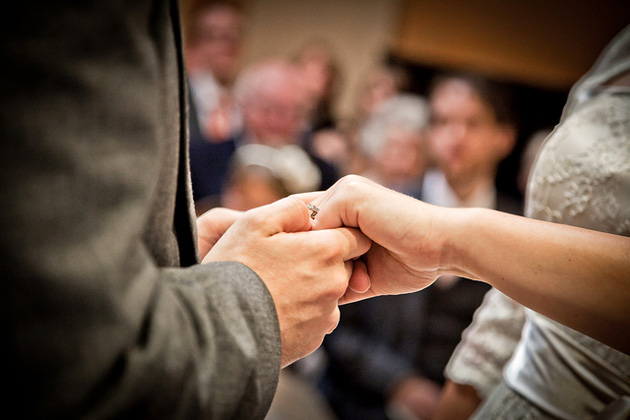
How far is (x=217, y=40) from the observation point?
3146mm

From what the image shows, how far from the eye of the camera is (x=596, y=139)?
3.03 feet

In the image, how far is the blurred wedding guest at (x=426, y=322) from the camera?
2.02 meters

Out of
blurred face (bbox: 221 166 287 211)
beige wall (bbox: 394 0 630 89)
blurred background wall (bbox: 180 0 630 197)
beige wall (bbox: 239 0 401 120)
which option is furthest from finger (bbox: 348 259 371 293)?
beige wall (bbox: 239 0 401 120)

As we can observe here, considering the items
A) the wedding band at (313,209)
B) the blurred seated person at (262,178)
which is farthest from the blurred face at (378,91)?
the wedding band at (313,209)

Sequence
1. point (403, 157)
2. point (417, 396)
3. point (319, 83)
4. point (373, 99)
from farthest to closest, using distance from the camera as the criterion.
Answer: point (319, 83)
point (373, 99)
point (403, 157)
point (417, 396)

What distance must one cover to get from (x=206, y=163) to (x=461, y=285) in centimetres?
141

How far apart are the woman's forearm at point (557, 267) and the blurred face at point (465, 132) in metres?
1.57

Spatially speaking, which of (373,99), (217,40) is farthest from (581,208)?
(373,99)

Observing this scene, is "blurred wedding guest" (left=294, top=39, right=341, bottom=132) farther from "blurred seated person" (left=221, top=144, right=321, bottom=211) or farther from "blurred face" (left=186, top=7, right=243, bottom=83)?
"blurred seated person" (left=221, top=144, right=321, bottom=211)

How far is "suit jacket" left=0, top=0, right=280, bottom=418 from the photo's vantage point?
365mm

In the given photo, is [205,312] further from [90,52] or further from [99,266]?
[90,52]

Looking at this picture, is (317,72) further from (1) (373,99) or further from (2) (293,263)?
(2) (293,263)

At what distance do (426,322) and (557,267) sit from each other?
1428 millimetres

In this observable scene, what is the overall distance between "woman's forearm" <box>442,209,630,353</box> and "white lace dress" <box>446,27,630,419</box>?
20 cm
